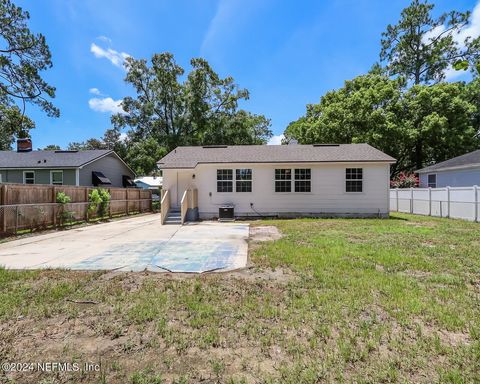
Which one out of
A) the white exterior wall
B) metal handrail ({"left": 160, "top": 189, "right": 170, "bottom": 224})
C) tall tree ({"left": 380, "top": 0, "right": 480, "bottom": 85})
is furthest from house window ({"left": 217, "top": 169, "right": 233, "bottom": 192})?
tall tree ({"left": 380, "top": 0, "right": 480, "bottom": 85})

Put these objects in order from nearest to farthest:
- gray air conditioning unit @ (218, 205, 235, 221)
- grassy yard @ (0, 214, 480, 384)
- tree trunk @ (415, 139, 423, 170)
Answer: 1. grassy yard @ (0, 214, 480, 384)
2. gray air conditioning unit @ (218, 205, 235, 221)
3. tree trunk @ (415, 139, 423, 170)

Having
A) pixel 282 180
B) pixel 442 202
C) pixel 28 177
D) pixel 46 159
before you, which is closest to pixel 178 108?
pixel 46 159

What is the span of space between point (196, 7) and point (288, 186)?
30.1 feet

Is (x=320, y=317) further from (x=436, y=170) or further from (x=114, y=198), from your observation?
(x=436, y=170)

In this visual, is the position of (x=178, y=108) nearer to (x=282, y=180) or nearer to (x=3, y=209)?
(x=282, y=180)

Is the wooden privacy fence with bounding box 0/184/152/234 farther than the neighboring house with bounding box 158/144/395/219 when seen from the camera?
No

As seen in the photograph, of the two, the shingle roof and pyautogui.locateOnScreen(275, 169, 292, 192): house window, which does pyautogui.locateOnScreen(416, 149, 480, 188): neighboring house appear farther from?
the shingle roof

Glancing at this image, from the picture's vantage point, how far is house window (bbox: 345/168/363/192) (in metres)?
14.2

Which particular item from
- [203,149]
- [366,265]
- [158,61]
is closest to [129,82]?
[158,61]

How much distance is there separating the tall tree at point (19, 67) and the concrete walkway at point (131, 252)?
5.26 m

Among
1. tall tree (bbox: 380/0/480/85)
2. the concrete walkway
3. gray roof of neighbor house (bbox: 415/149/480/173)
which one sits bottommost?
the concrete walkway

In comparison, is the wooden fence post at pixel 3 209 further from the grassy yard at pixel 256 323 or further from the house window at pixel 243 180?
the house window at pixel 243 180

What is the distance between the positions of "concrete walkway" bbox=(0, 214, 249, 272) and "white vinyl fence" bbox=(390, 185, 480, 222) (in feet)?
33.5

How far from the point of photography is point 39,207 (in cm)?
1051
